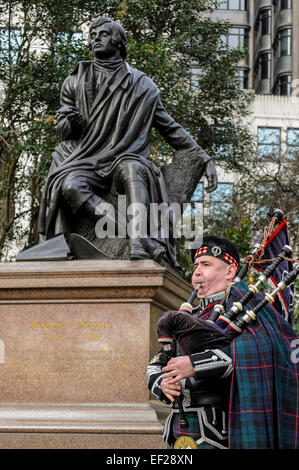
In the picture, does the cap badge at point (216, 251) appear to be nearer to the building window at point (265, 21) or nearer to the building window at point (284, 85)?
the building window at point (284, 85)

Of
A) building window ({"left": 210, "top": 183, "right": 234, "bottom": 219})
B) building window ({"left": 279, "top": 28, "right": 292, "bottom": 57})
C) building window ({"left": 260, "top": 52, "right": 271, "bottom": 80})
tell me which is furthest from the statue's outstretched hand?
building window ({"left": 260, "top": 52, "right": 271, "bottom": 80})

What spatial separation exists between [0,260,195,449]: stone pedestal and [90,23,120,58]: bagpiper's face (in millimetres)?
2347

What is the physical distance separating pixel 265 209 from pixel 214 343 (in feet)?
65.4

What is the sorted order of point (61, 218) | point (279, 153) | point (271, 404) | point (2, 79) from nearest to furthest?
point (271, 404)
point (61, 218)
point (2, 79)
point (279, 153)

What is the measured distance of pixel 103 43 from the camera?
7.61 m

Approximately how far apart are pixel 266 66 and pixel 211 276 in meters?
48.3

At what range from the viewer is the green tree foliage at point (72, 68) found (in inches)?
659

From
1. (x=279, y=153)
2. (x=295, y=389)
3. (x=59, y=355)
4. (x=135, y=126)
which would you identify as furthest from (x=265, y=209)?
(x=295, y=389)

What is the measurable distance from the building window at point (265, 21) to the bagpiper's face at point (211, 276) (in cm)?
4766

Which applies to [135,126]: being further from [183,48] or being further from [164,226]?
[183,48]

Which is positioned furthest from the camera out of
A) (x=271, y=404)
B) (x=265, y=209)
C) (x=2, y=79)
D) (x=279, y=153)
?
(x=279, y=153)

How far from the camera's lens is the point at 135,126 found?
290 inches

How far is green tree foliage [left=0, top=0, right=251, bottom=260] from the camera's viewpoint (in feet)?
55.0

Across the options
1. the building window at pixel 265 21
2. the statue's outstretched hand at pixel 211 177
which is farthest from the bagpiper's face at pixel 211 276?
the building window at pixel 265 21
